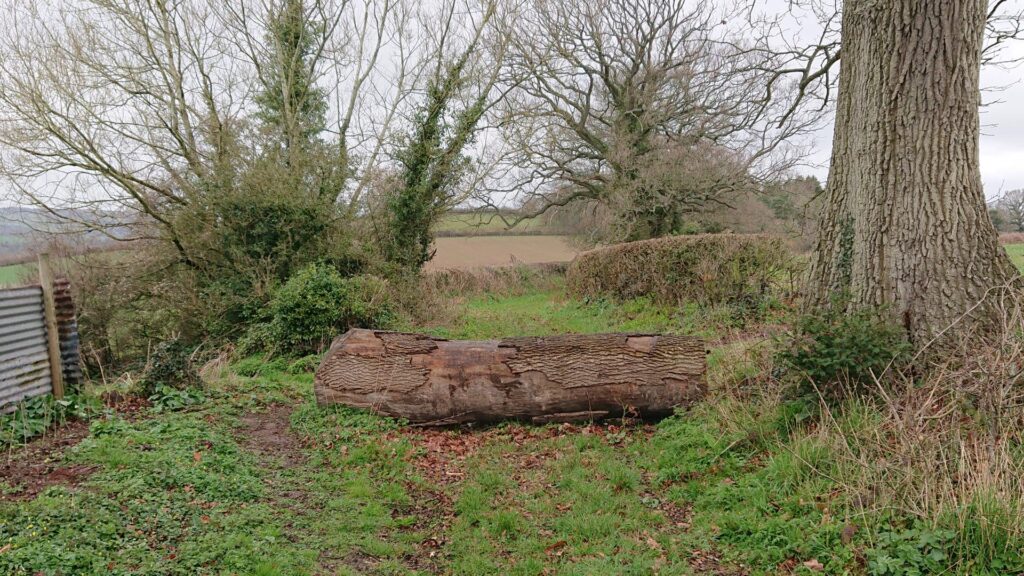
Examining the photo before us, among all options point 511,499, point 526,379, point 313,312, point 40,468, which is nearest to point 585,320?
point 313,312

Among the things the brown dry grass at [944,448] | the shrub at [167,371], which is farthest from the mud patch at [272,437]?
the brown dry grass at [944,448]

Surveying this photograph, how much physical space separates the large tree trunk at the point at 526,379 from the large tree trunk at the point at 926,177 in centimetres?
189

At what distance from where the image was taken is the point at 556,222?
26031 millimetres

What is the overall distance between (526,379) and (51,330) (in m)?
5.14

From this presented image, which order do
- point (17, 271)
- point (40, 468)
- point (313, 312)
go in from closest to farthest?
point (40, 468)
point (313, 312)
point (17, 271)

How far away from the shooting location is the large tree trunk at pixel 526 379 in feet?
20.4

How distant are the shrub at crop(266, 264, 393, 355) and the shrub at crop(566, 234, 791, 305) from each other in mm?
6486

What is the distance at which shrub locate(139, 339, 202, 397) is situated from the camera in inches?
253

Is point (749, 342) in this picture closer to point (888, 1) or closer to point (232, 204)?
point (888, 1)

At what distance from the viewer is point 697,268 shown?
37.7ft

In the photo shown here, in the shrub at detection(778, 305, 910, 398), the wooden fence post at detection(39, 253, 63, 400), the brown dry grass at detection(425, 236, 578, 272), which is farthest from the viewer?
the brown dry grass at detection(425, 236, 578, 272)

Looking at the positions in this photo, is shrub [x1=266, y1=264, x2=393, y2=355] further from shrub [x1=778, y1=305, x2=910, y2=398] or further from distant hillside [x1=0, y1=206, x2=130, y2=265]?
shrub [x1=778, y1=305, x2=910, y2=398]

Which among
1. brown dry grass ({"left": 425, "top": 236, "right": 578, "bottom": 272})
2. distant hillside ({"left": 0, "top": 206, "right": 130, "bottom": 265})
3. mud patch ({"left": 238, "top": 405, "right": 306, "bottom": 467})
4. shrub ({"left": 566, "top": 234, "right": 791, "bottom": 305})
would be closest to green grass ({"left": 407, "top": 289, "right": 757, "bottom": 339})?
shrub ({"left": 566, "top": 234, "right": 791, "bottom": 305})

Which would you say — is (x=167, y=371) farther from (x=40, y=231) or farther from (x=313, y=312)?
(x=40, y=231)
